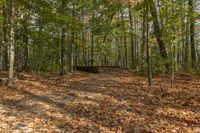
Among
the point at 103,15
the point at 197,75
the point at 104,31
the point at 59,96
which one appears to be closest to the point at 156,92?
the point at 59,96

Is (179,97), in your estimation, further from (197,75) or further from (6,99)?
(197,75)

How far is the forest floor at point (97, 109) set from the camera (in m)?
8.19

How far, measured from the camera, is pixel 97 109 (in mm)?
10344

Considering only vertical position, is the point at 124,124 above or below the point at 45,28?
below

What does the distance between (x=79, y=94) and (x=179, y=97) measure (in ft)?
15.5

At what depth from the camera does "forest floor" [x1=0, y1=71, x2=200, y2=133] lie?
819cm

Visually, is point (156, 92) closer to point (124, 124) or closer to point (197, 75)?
point (124, 124)

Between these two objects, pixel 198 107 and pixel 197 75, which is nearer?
pixel 198 107

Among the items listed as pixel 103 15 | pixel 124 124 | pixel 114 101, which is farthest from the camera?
pixel 103 15

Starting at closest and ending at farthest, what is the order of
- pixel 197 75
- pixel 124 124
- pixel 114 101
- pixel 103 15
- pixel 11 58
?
pixel 124 124, pixel 114 101, pixel 11 58, pixel 197 75, pixel 103 15

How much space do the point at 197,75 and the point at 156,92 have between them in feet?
30.2

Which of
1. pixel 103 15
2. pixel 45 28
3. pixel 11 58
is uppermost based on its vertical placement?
pixel 103 15

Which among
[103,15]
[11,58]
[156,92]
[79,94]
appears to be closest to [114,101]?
[79,94]

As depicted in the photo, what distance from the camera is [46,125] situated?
318 inches
